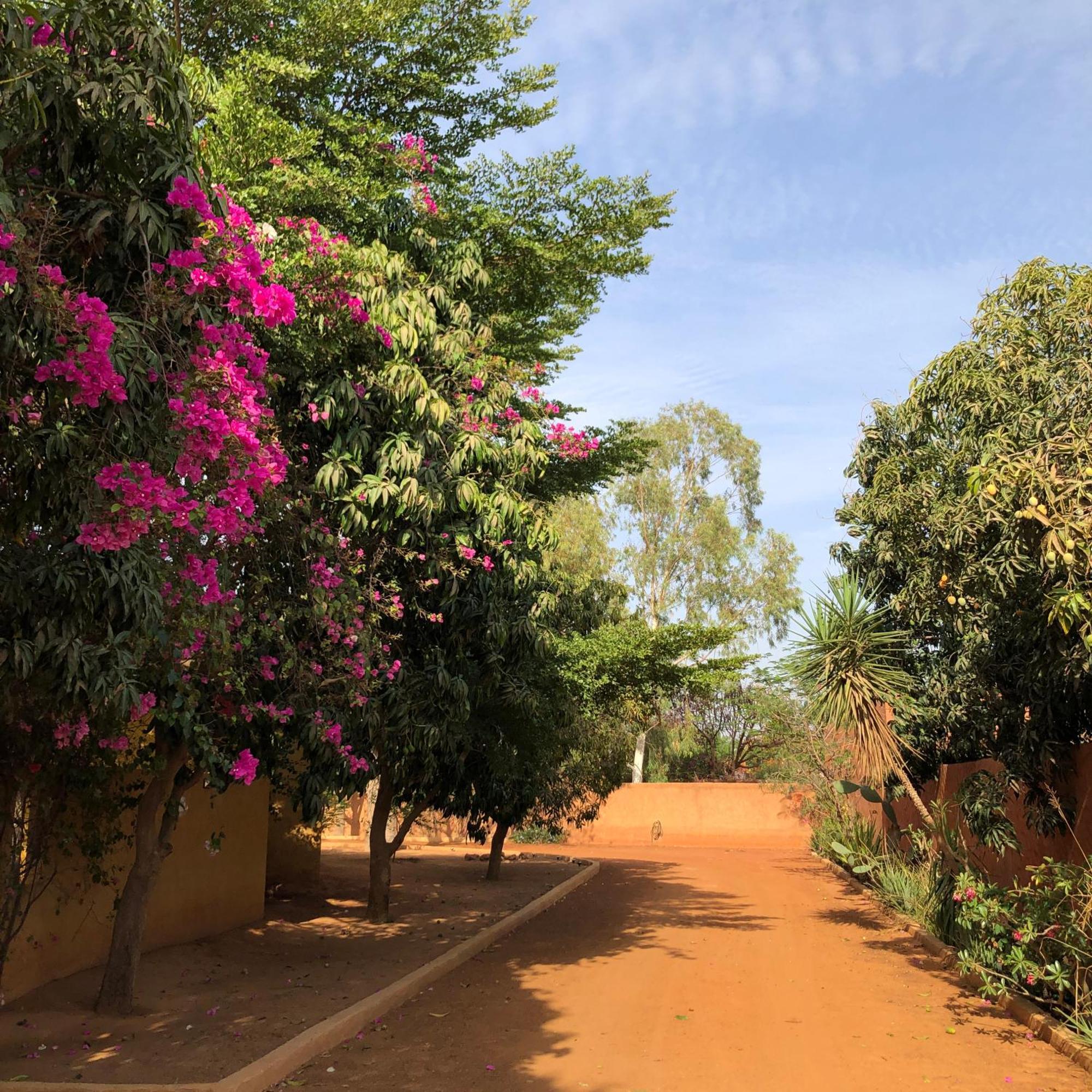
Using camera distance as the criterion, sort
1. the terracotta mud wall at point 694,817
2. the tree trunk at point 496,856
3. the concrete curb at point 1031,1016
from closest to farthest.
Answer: the concrete curb at point 1031,1016, the tree trunk at point 496,856, the terracotta mud wall at point 694,817

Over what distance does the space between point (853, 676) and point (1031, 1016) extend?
5.00 m

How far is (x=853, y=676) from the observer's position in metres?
12.8

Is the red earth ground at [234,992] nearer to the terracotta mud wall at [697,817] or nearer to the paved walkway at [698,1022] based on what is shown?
the paved walkway at [698,1022]

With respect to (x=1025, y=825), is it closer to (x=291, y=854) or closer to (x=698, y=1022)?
(x=698, y=1022)

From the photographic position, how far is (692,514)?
40.2 metres

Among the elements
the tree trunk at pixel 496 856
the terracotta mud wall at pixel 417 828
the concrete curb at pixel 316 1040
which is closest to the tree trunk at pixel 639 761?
the terracotta mud wall at pixel 417 828

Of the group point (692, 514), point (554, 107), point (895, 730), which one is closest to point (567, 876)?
point (895, 730)

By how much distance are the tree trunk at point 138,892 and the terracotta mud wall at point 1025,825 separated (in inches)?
255

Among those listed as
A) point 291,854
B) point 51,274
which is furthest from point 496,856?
point 51,274

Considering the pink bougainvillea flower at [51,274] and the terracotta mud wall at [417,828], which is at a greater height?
the pink bougainvillea flower at [51,274]

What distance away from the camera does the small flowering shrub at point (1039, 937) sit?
24.3ft

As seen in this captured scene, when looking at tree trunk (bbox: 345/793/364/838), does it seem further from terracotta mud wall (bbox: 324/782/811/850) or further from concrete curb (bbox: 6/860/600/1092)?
concrete curb (bbox: 6/860/600/1092)

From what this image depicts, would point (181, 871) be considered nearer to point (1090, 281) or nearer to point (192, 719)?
point (192, 719)

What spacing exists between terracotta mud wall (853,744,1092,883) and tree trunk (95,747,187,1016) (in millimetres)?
6468
